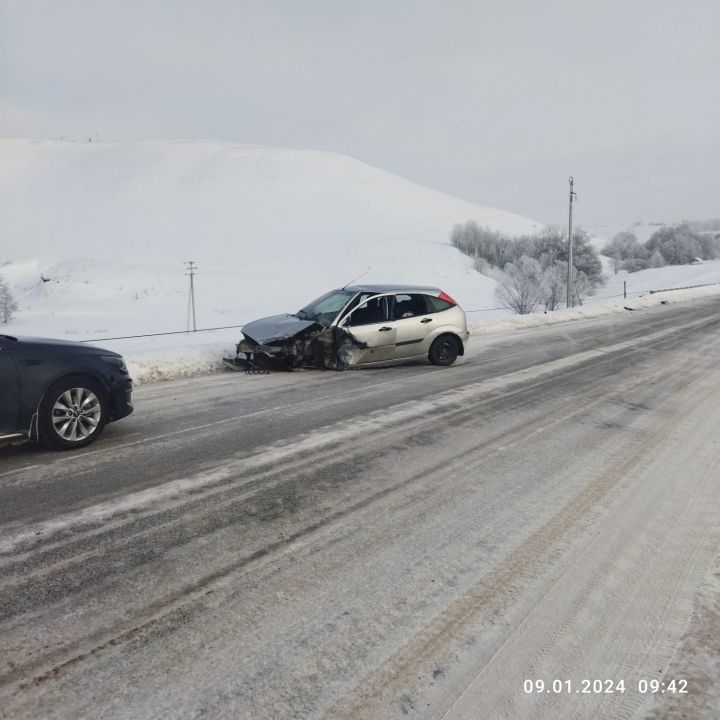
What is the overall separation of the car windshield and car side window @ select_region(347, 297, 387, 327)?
302mm

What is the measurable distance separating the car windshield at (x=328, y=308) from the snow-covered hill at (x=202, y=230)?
24.3 metres

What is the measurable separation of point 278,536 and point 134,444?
2677 mm

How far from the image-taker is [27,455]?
538 cm

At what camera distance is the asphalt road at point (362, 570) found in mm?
2453

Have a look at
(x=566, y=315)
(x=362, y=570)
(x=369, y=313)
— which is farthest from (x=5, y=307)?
(x=362, y=570)

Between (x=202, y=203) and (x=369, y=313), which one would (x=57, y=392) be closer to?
(x=369, y=313)

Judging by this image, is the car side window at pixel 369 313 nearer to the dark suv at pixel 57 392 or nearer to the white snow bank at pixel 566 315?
the dark suv at pixel 57 392

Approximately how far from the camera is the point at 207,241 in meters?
86.2

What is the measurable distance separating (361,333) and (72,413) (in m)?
5.86

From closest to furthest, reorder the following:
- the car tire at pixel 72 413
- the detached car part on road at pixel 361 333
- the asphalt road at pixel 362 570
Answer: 1. the asphalt road at pixel 362 570
2. the car tire at pixel 72 413
3. the detached car part on road at pixel 361 333

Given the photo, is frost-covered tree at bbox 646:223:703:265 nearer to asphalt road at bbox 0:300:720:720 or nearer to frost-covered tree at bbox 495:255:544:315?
frost-covered tree at bbox 495:255:544:315

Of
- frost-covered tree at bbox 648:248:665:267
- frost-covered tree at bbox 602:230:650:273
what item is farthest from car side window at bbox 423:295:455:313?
frost-covered tree at bbox 648:248:665:267

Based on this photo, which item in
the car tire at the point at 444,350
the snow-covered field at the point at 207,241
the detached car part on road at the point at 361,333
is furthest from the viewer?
the snow-covered field at the point at 207,241

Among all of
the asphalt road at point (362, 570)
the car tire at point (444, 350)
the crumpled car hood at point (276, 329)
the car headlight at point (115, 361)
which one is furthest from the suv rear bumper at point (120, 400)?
the car tire at point (444, 350)
